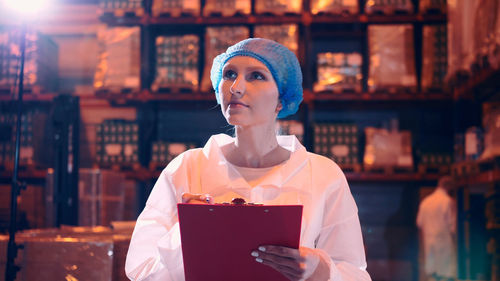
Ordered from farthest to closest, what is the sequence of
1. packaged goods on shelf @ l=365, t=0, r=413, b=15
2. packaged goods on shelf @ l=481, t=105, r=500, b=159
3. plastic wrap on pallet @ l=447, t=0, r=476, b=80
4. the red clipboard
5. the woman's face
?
packaged goods on shelf @ l=365, t=0, r=413, b=15
plastic wrap on pallet @ l=447, t=0, r=476, b=80
packaged goods on shelf @ l=481, t=105, r=500, b=159
the woman's face
the red clipboard

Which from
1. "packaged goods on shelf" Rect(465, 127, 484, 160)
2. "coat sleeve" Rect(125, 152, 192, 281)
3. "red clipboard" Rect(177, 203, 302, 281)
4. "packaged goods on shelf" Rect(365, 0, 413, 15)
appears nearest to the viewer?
"red clipboard" Rect(177, 203, 302, 281)

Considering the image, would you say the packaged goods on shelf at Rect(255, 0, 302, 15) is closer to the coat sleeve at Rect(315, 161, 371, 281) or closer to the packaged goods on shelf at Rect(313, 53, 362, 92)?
the packaged goods on shelf at Rect(313, 53, 362, 92)

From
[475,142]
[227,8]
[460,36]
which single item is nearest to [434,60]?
[460,36]

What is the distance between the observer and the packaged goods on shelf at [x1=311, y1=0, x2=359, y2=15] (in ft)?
18.4

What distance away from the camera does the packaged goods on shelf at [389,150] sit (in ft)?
18.2

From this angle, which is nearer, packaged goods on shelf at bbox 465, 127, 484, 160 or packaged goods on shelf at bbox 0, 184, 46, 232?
packaged goods on shelf at bbox 465, 127, 484, 160

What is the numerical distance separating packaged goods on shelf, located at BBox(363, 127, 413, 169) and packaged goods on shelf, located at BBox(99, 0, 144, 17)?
2742 millimetres

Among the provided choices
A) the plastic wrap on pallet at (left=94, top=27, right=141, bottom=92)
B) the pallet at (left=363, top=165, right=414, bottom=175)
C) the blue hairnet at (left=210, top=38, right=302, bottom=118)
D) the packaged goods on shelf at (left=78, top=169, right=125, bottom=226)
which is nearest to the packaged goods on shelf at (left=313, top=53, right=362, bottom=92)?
the pallet at (left=363, top=165, right=414, bottom=175)

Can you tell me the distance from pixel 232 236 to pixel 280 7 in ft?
15.2

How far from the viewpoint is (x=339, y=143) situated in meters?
5.50

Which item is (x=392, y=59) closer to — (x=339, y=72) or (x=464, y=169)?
(x=339, y=72)

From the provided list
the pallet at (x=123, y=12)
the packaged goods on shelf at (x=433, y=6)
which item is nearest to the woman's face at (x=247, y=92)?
the pallet at (x=123, y=12)

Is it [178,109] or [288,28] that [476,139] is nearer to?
[288,28]

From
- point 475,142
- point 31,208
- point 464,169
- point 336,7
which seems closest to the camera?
point 475,142
